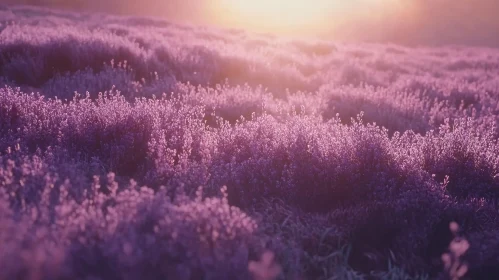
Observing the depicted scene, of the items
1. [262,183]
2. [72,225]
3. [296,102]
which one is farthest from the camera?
[296,102]

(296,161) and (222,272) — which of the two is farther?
(296,161)

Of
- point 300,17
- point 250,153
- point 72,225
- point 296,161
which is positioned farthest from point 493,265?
point 300,17

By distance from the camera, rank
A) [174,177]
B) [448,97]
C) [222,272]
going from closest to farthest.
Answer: [222,272]
[174,177]
[448,97]

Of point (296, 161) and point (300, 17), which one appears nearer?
point (296, 161)

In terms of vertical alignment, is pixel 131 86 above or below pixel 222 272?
below

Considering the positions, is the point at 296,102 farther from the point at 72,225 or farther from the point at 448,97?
the point at 72,225

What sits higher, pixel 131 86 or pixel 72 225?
pixel 72 225

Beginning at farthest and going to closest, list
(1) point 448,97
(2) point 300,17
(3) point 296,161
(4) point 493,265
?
(2) point 300,17 → (1) point 448,97 → (3) point 296,161 → (4) point 493,265

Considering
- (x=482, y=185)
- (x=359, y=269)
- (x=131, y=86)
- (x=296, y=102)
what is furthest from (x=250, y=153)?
(x=131, y=86)

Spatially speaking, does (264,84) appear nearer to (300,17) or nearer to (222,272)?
(222,272)
